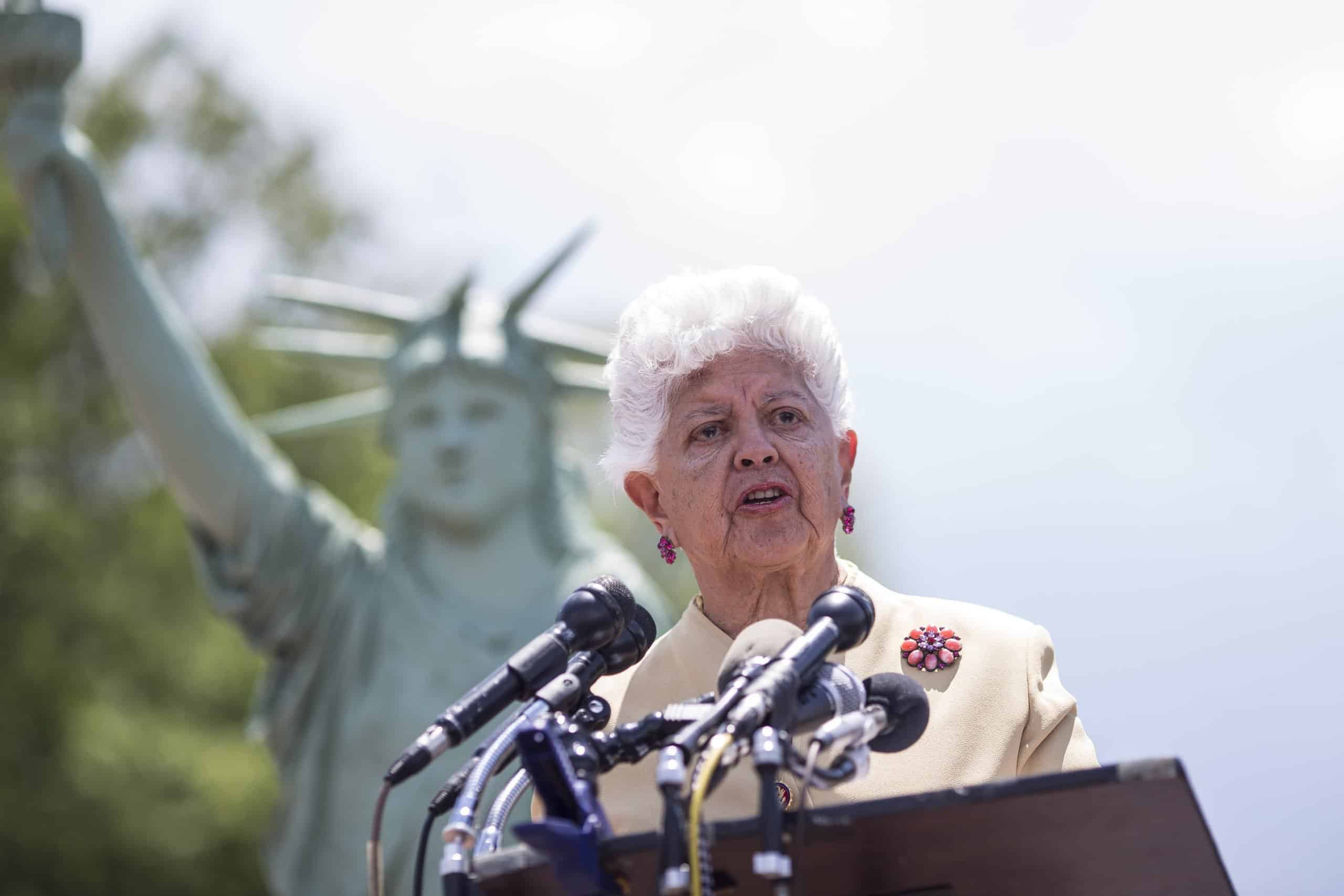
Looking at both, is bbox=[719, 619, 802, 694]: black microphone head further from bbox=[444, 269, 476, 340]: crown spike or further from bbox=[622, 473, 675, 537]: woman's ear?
bbox=[444, 269, 476, 340]: crown spike

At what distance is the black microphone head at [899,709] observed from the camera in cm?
203

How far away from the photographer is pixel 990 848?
1927mm

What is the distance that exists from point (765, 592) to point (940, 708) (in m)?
0.34

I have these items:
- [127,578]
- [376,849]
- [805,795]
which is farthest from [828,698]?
[127,578]

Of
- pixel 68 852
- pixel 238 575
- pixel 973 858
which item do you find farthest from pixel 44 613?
pixel 973 858

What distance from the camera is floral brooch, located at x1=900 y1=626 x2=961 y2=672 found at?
2.55 metres

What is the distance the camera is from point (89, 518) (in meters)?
14.2

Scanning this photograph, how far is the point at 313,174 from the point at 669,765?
14788mm

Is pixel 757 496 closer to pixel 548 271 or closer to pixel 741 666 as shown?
pixel 741 666

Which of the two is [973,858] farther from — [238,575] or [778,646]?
[238,575]

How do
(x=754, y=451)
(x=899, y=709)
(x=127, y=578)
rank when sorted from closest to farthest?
1. (x=899, y=709)
2. (x=754, y=451)
3. (x=127, y=578)

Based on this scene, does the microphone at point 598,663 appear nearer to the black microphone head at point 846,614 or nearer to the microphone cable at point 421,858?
the microphone cable at point 421,858

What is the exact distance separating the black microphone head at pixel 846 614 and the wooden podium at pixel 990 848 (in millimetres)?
227

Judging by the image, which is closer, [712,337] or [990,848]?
[990,848]
